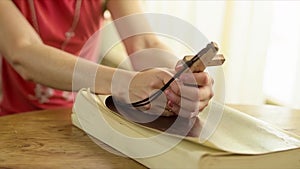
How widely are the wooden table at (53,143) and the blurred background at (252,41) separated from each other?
0.89 m

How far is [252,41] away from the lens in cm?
202

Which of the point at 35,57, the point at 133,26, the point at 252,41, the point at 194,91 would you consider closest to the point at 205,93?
the point at 194,91

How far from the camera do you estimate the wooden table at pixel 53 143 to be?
0.78 metres

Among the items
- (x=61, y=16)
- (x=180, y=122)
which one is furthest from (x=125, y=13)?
(x=180, y=122)

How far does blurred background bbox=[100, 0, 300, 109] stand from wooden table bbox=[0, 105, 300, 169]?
93 cm

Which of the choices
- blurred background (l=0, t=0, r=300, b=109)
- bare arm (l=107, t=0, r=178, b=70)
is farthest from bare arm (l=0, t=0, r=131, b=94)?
blurred background (l=0, t=0, r=300, b=109)

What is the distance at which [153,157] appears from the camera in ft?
2.46

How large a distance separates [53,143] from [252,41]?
4.34 feet

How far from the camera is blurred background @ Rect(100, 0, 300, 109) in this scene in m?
1.96

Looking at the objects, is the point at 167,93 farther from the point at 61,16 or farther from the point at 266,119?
the point at 61,16

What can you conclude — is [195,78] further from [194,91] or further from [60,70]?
[60,70]

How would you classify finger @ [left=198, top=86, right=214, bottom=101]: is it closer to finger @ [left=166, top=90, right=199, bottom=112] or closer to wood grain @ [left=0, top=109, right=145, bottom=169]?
finger @ [left=166, top=90, right=199, bottom=112]

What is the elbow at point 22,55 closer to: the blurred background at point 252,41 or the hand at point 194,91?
the hand at point 194,91

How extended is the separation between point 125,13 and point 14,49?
18.0 inches
